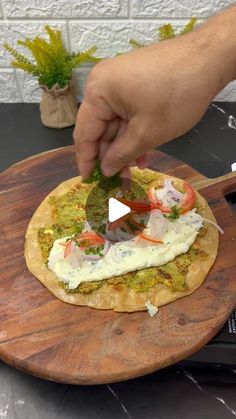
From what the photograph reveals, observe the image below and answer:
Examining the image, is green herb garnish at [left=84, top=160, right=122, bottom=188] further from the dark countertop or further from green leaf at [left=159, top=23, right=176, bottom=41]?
green leaf at [left=159, top=23, right=176, bottom=41]

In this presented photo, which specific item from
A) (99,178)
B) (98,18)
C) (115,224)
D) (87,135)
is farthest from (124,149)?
(98,18)

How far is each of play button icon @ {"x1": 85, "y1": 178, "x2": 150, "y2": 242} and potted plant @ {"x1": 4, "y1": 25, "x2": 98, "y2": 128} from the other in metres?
0.65

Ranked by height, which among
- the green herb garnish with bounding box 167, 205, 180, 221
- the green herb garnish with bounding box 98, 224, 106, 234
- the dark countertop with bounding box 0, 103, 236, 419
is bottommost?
the dark countertop with bounding box 0, 103, 236, 419

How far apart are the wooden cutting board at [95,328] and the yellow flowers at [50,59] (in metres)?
0.86

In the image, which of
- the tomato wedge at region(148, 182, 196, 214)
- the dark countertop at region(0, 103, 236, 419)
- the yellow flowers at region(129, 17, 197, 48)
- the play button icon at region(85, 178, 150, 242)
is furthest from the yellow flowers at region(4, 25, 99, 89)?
the dark countertop at region(0, 103, 236, 419)

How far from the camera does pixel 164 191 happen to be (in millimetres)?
1628

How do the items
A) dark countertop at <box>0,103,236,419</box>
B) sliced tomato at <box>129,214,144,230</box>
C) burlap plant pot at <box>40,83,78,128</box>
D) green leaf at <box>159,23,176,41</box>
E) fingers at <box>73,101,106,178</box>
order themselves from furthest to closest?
burlap plant pot at <box>40,83,78,128</box>, green leaf at <box>159,23,176,41</box>, sliced tomato at <box>129,214,144,230</box>, dark countertop at <box>0,103,236,419</box>, fingers at <box>73,101,106,178</box>

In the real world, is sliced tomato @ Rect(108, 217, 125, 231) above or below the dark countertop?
above

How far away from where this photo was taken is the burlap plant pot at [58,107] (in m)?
2.06

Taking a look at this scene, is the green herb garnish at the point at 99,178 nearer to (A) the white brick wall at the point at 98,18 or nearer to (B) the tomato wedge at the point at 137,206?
(B) the tomato wedge at the point at 137,206

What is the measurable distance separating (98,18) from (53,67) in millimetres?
327

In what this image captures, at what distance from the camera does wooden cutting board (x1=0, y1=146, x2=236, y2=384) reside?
118cm

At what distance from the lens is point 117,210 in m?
1.47

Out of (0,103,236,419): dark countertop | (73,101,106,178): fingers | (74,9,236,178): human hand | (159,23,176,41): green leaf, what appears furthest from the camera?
(159,23,176,41): green leaf
